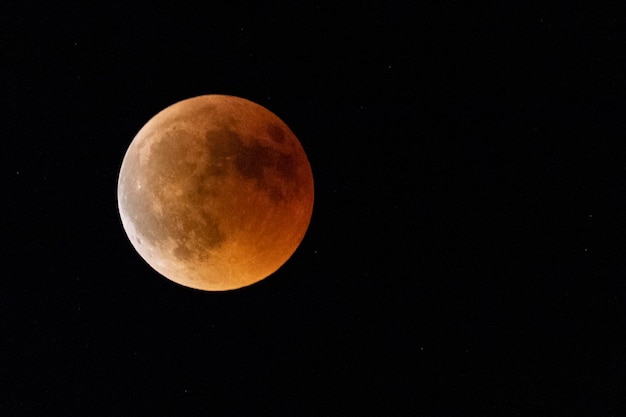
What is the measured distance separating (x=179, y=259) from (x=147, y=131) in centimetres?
112

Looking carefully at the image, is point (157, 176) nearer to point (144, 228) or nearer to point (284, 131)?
point (144, 228)

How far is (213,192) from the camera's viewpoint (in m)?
4.67

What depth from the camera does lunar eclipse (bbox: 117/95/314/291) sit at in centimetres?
470

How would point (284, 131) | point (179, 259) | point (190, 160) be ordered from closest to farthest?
1. point (190, 160)
2. point (179, 259)
3. point (284, 131)

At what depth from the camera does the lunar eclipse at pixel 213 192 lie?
4.70m

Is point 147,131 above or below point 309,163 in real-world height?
above

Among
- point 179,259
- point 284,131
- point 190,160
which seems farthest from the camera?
point 284,131

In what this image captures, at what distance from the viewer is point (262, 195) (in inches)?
188

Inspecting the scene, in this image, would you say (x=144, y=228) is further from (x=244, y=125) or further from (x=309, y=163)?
(x=309, y=163)

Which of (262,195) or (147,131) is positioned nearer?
(262,195)

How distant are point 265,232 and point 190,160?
814mm

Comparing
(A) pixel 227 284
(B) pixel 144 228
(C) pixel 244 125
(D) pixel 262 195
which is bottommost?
(A) pixel 227 284

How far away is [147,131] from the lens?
5.13m

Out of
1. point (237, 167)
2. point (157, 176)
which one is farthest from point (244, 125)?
point (157, 176)
